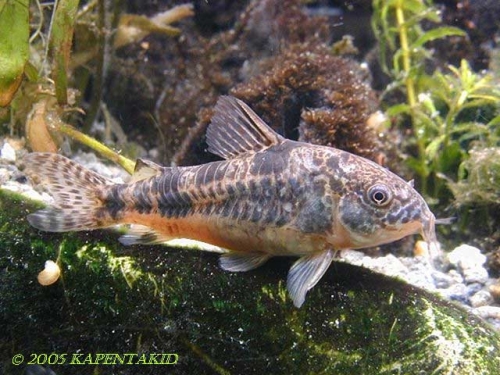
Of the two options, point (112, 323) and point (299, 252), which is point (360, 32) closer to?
point (299, 252)

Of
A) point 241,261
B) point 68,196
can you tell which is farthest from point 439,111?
point 68,196

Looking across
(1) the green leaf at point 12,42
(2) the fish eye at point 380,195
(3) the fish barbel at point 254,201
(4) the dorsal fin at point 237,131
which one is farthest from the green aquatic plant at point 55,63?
(2) the fish eye at point 380,195

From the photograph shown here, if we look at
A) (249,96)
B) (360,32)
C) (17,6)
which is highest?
(17,6)

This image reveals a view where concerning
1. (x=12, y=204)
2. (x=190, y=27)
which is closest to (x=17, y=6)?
(x=12, y=204)

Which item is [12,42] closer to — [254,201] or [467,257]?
[254,201]

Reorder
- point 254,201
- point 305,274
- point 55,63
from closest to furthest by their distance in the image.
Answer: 1. point 305,274
2. point 254,201
3. point 55,63

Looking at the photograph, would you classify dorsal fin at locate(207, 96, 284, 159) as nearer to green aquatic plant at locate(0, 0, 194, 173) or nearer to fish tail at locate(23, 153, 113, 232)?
fish tail at locate(23, 153, 113, 232)
